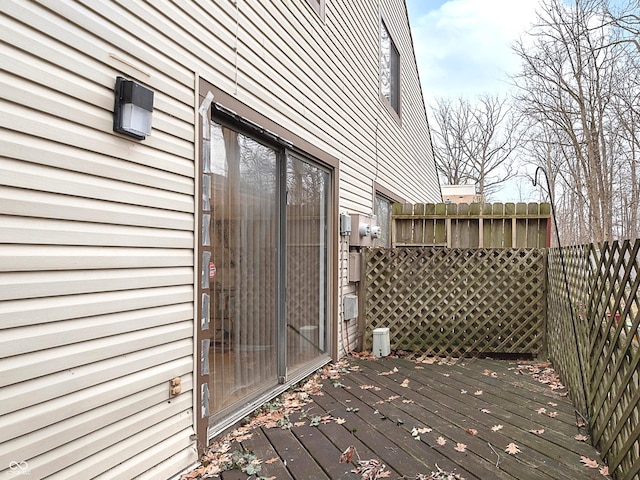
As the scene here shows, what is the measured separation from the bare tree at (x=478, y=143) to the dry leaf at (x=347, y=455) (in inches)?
793

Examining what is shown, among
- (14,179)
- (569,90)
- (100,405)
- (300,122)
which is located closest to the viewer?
(14,179)

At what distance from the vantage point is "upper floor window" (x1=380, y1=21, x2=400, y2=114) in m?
7.28

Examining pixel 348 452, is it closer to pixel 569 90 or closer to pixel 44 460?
pixel 44 460

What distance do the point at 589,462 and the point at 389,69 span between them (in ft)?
21.6

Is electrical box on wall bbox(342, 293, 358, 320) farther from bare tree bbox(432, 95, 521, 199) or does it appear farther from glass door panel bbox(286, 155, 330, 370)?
bare tree bbox(432, 95, 521, 199)

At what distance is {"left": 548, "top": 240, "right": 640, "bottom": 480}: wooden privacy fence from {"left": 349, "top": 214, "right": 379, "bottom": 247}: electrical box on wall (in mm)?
2430

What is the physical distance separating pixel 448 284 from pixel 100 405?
439 centimetres

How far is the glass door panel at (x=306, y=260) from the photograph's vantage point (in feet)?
13.2

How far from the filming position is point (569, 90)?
13.4m

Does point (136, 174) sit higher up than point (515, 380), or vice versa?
point (136, 174)

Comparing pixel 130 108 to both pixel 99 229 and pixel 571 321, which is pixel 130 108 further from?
pixel 571 321

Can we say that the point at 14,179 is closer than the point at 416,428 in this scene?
Yes

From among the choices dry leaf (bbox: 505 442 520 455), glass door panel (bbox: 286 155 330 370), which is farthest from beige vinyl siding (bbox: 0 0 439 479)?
dry leaf (bbox: 505 442 520 455)

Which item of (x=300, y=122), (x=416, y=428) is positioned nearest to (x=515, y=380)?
(x=416, y=428)
